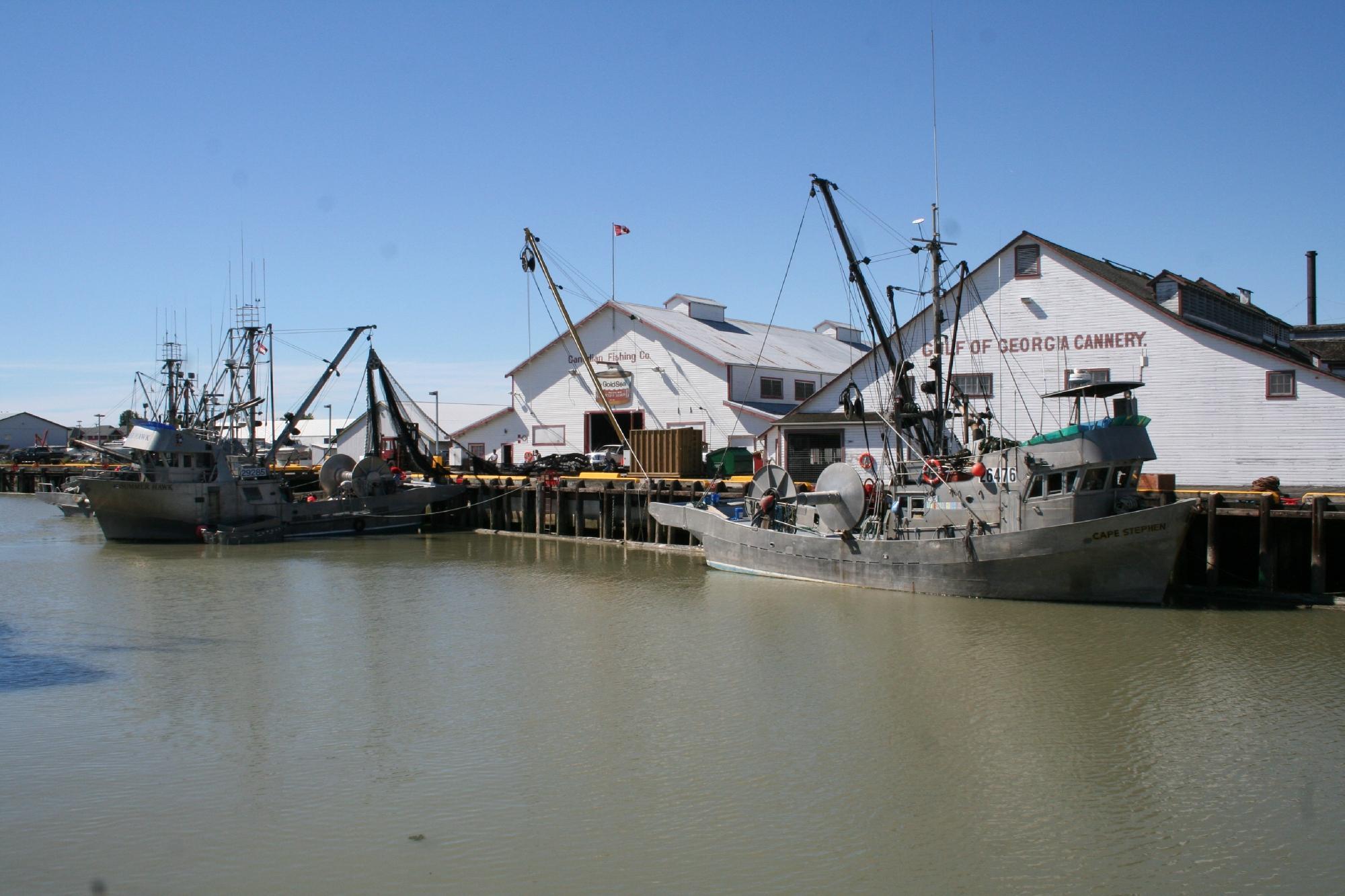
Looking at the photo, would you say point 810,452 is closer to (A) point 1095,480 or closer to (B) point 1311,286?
(A) point 1095,480

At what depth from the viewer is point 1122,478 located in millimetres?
20703

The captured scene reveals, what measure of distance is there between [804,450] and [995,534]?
1694 cm

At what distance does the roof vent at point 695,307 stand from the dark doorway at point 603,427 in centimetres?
806

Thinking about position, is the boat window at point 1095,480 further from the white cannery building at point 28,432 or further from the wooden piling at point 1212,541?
the white cannery building at point 28,432

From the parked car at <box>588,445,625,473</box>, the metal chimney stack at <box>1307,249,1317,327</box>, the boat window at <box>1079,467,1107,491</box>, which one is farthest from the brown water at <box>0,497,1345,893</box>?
the metal chimney stack at <box>1307,249,1317,327</box>

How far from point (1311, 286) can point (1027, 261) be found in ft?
90.3

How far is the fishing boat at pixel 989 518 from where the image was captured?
20219 mm

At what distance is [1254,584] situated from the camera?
21219 millimetres

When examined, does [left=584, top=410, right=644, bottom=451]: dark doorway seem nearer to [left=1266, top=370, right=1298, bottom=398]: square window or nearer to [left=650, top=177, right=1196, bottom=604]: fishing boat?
[left=650, top=177, right=1196, bottom=604]: fishing boat

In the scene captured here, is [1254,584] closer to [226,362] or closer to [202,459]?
[202,459]

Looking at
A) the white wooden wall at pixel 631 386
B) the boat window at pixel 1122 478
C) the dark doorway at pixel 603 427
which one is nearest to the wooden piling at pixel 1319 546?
the boat window at pixel 1122 478

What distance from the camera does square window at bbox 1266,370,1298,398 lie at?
90.5ft

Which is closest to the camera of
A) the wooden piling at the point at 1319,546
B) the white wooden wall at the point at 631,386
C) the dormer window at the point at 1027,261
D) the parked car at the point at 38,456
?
the wooden piling at the point at 1319,546

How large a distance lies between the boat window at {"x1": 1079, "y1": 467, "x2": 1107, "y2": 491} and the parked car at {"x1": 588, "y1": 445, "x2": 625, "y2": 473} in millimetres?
23719
